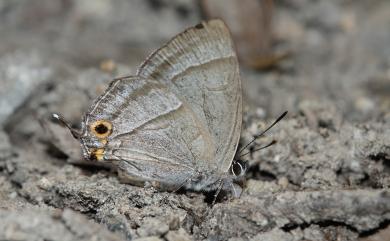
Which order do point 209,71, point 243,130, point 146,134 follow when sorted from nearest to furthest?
point 209,71
point 146,134
point 243,130

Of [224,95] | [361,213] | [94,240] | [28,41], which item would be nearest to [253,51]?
[224,95]

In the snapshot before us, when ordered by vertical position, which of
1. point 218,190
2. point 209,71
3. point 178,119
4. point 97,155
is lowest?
point 218,190

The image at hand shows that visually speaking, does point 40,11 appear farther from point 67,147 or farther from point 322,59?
point 322,59

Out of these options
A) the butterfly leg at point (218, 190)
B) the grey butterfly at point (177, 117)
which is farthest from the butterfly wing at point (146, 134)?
the butterfly leg at point (218, 190)

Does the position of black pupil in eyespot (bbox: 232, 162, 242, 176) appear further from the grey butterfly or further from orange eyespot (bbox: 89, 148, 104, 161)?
orange eyespot (bbox: 89, 148, 104, 161)

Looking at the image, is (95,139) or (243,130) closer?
(95,139)

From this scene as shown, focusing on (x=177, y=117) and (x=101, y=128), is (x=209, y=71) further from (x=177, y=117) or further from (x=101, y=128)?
(x=101, y=128)

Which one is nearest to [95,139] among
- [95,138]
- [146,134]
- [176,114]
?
[95,138]

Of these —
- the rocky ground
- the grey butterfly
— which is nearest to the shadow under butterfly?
the grey butterfly
